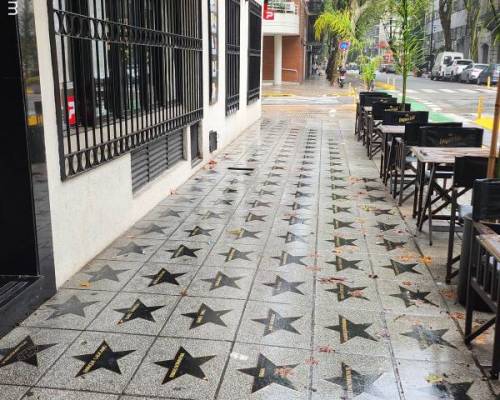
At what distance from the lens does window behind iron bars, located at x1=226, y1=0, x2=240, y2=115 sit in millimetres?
13359

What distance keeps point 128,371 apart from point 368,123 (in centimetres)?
1009

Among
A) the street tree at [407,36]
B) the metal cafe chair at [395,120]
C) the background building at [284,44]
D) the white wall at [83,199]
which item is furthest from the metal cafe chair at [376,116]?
the background building at [284,44]

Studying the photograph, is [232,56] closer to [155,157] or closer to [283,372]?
[155,157]

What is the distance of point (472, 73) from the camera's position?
4028cm

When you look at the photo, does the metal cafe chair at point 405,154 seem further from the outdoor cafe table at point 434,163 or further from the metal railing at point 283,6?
the metal railing at point 283,6

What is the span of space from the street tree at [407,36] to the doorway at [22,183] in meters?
8.77

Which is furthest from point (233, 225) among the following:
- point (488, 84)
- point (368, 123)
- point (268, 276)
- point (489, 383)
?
point (488, 84)

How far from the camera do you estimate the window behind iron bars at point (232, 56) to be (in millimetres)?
13359

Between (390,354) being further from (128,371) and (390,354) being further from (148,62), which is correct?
(148,62)

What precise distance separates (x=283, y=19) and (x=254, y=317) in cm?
3766

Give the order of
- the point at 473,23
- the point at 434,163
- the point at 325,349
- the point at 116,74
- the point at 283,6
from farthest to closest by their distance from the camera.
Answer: the point at 283,6 → the point at 473,23 → the point at 116,74 → the point at 434,163 → the point at 325,349

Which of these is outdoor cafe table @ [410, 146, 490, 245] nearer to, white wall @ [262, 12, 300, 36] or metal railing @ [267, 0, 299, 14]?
white wall @ [262, 12, 300, 36]

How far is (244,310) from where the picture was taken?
4.68 m

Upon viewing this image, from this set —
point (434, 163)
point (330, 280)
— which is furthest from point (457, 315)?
point (434, 163)
